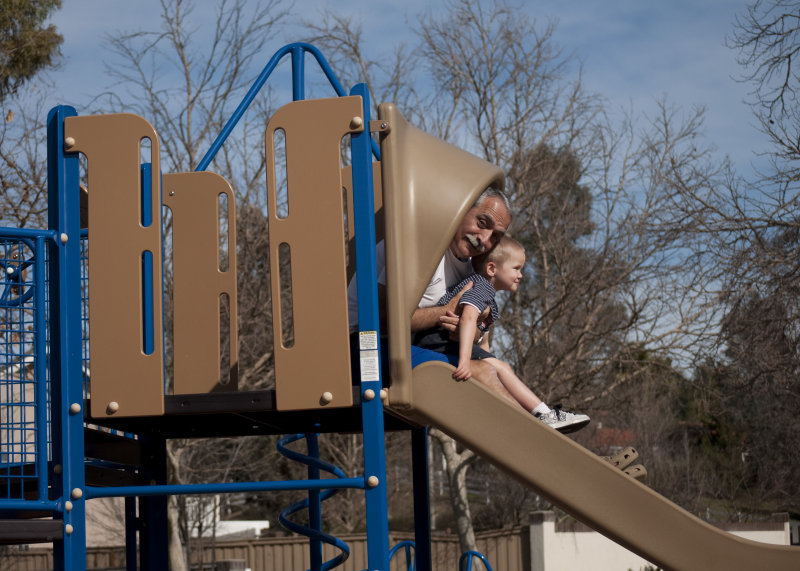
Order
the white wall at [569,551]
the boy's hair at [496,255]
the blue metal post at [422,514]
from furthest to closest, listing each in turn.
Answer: the white wall at [569,551] → the blue metal post at [422,514] → the boy's hair at [496,255]

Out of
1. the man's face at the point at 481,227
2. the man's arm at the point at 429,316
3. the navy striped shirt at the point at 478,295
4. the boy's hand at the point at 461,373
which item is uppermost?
the man's face at the point at 481,227

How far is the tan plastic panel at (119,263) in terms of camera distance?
3.69 m

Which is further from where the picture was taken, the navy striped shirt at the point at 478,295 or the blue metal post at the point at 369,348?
the navy striped shirt at the point at 478,295

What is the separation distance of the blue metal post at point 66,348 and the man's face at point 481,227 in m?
1.66

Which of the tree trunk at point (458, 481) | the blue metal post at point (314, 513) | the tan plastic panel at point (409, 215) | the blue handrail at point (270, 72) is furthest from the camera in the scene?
the tree trunk at point (458, 481)

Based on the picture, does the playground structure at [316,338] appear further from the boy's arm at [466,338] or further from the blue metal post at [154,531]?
the blue metal post at [154,531]

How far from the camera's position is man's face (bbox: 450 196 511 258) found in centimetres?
418

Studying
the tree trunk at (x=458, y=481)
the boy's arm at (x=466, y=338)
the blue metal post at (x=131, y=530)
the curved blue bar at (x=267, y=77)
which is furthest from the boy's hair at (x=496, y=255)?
the tree trunk at (x=458, y=481)

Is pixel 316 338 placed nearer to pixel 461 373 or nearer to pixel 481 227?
pixel 461 373

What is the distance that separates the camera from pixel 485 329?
4375mm

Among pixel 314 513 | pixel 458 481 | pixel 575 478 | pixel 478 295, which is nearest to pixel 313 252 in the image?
pixel 478 295

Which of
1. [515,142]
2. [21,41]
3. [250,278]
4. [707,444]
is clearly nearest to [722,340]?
[515,142]

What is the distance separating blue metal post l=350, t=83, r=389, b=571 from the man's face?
65cm

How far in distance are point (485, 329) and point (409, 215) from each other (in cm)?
90
